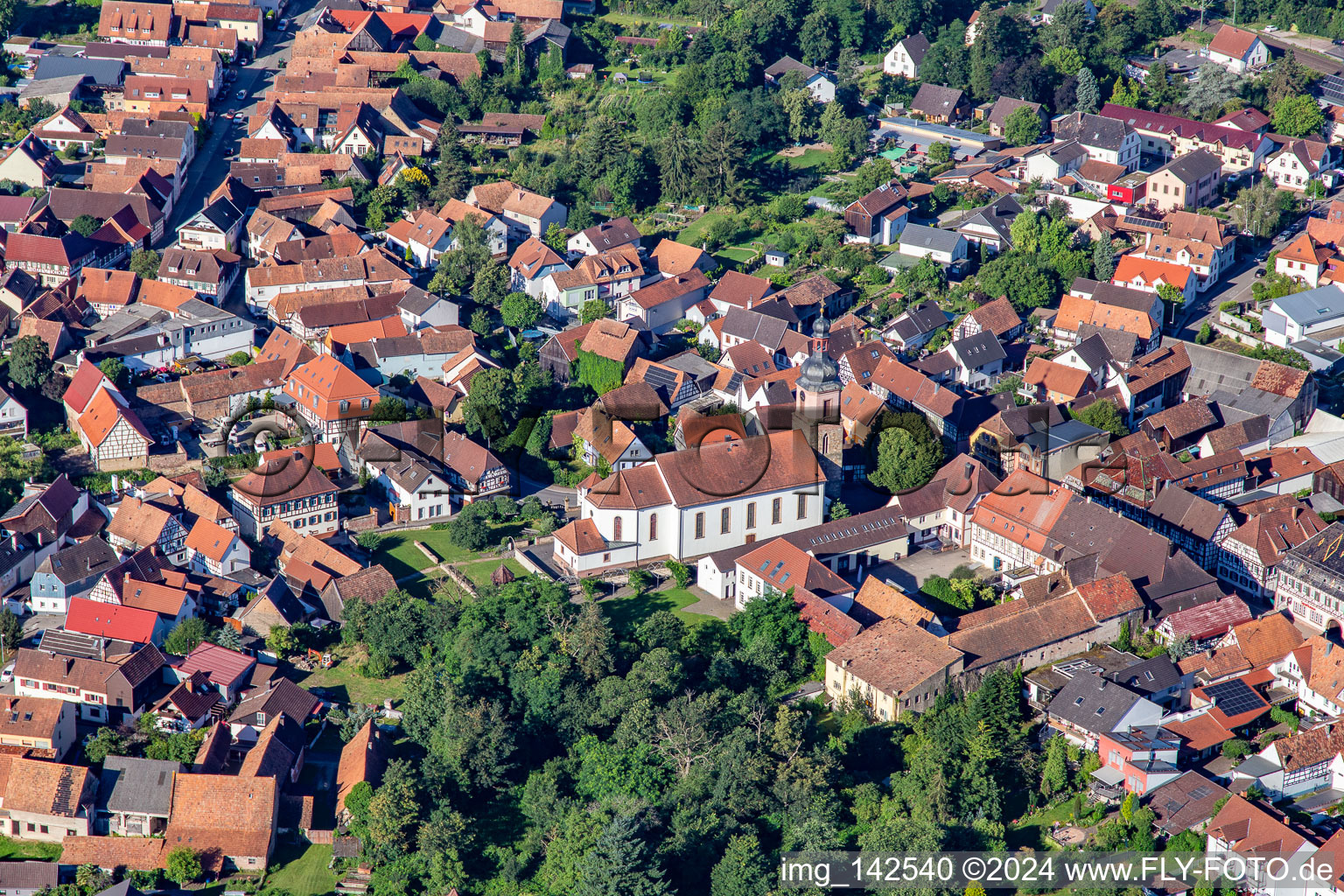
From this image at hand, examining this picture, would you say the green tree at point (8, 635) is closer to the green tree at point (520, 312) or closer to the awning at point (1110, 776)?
the green tree at point (520, 312)

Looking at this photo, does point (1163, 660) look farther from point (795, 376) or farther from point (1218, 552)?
point (795, 376)

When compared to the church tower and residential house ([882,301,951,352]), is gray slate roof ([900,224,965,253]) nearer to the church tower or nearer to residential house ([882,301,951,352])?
residential house ([882,301,951,352])

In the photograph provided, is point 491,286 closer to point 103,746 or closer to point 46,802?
point 103,746

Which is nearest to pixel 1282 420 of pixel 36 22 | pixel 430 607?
pixel 430 607

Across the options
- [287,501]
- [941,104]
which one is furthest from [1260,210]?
[287,501]

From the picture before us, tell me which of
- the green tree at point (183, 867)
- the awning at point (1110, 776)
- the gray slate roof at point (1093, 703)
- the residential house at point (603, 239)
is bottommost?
the green tree at point (183, 867)

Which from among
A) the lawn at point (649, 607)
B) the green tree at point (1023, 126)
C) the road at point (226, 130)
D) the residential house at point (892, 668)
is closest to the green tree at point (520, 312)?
the road at point (226, 130)
